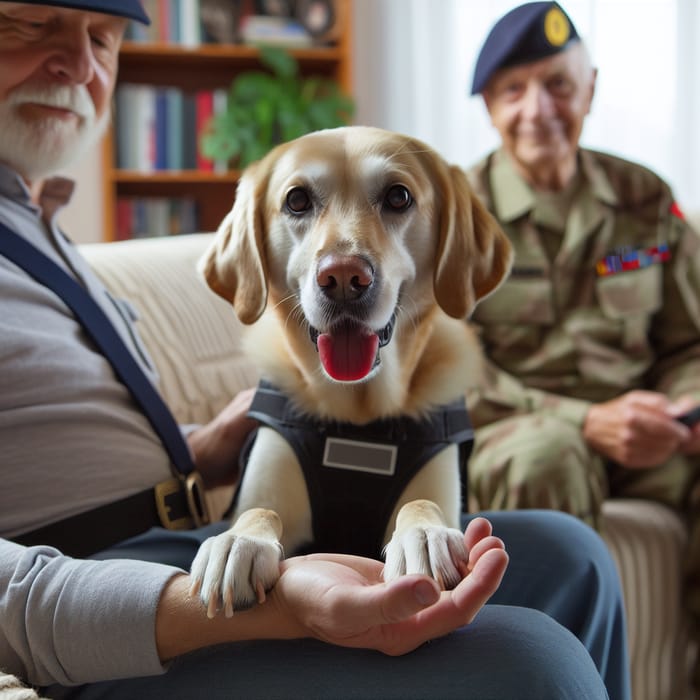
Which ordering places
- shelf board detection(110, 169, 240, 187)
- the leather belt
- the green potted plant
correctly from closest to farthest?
the leather belt, the green potted plant, shelf board detection(110, 169, 240, 187)

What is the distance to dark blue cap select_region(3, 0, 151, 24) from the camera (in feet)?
2.72

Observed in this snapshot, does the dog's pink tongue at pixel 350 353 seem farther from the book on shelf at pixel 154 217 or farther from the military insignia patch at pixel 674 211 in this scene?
the book on shelf at pixel 154 217

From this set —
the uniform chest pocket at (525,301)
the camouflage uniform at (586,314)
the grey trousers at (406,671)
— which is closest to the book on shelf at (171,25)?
the camouflage uniform at (586,314)

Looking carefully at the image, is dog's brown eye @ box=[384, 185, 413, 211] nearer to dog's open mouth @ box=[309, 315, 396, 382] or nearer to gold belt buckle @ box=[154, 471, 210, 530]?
dog's open mouth @ box=[309, 315, 396, 382]

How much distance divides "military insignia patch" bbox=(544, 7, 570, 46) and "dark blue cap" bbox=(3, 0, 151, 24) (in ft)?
1.38

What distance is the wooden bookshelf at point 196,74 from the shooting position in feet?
9.23

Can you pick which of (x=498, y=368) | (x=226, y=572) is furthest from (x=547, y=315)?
(x=226, y=572)

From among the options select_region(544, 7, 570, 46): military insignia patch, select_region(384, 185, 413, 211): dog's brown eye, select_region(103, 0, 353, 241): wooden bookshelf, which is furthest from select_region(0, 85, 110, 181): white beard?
select_region(103, 0, 353, 241): wooden bookshelf

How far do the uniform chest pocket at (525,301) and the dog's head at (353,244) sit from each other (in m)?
0.71

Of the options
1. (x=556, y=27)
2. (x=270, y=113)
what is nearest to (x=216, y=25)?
(x=270, y=113)

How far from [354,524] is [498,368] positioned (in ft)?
2.77

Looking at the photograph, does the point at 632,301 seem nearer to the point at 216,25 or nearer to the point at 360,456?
the point at 360,456

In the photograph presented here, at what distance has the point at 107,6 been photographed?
0.85 meters

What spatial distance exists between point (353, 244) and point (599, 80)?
0.77 metres
